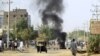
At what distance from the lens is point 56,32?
195ft

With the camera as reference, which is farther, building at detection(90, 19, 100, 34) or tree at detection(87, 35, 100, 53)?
building at detection(90, 19, 100, 34)

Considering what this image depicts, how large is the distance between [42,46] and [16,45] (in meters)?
9.23

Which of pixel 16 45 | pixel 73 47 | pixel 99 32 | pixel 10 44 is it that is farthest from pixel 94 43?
pixel 10 44

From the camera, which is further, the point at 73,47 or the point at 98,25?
the point at 98,25

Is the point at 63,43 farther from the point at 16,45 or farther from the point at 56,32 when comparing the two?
the point at 16,45

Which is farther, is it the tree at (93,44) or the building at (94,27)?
the building at (94,27)

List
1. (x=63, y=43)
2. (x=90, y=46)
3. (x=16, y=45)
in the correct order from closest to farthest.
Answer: (x=90, y=46) → (x=16, y=45) → (x=63, y=43)

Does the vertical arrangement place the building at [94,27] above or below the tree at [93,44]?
above

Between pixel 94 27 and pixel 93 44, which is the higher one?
pixel 94 27

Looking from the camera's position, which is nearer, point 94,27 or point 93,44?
point 93,44

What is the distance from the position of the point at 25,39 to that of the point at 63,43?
1066cm

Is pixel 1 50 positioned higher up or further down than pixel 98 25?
further down

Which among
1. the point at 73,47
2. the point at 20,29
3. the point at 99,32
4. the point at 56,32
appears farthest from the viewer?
the point at 20,29

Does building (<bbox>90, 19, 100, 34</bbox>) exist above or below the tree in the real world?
above
